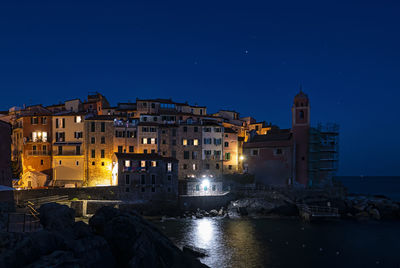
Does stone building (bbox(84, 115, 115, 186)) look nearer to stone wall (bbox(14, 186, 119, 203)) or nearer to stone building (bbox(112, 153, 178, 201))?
stone building (bbox(112, 153, 178, 201))

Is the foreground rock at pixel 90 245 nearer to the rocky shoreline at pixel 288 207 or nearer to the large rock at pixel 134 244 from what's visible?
the large rock at pixel 134 244

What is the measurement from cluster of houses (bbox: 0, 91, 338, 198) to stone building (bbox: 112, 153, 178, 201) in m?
0.18

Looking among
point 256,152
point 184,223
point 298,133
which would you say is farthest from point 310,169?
point 184,223

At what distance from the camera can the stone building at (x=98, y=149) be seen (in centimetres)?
6400

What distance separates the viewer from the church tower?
218 ft

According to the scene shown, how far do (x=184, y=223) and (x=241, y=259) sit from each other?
1813cm

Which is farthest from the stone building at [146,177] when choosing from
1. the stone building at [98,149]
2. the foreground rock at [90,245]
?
the foreground rock at [90,245]

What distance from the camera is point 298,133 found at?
67.1 m

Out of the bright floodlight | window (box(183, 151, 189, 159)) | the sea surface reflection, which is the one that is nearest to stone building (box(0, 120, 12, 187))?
the sea surface reflection

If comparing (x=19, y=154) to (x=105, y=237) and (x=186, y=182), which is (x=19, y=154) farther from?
(x=105, y=237)

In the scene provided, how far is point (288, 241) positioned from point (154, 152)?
35.9m

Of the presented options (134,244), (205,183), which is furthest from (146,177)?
(134,244)

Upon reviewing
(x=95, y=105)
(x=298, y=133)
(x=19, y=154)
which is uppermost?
(x=95, y=105)

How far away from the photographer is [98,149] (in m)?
64.8
